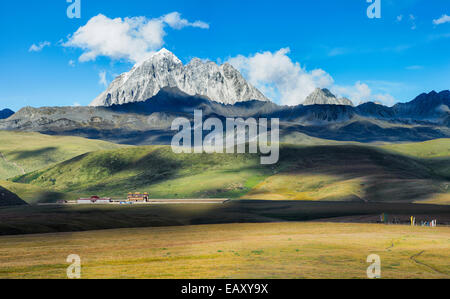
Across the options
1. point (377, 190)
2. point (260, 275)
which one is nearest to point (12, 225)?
point (260, 275)

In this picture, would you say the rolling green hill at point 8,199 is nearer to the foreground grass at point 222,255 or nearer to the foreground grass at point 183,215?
the foreground grass at point 183,215

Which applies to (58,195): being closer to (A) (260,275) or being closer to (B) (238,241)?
(B) (238,241)

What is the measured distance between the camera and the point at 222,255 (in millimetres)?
42281

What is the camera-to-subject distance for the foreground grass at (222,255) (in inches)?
1297

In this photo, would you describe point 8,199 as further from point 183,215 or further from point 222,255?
point 222,255

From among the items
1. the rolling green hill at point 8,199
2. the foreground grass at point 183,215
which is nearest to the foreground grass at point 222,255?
the foreground grass at point 183,215

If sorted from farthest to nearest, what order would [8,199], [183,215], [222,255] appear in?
[8,199] → [183,215] → [222,255]

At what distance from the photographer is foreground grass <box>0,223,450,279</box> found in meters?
32.9

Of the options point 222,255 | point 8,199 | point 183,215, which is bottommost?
point 183,215

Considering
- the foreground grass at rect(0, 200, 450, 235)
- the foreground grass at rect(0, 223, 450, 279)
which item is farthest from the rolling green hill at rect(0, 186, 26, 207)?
the foreground grass at rect(0, 223, 450, 279)

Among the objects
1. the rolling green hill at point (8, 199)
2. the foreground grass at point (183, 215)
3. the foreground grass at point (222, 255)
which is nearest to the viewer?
the foreground grass at point (222, 255)

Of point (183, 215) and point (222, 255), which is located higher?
point (222, 255)

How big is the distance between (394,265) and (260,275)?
40.4 feet

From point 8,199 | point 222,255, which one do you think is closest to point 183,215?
point 8,199
